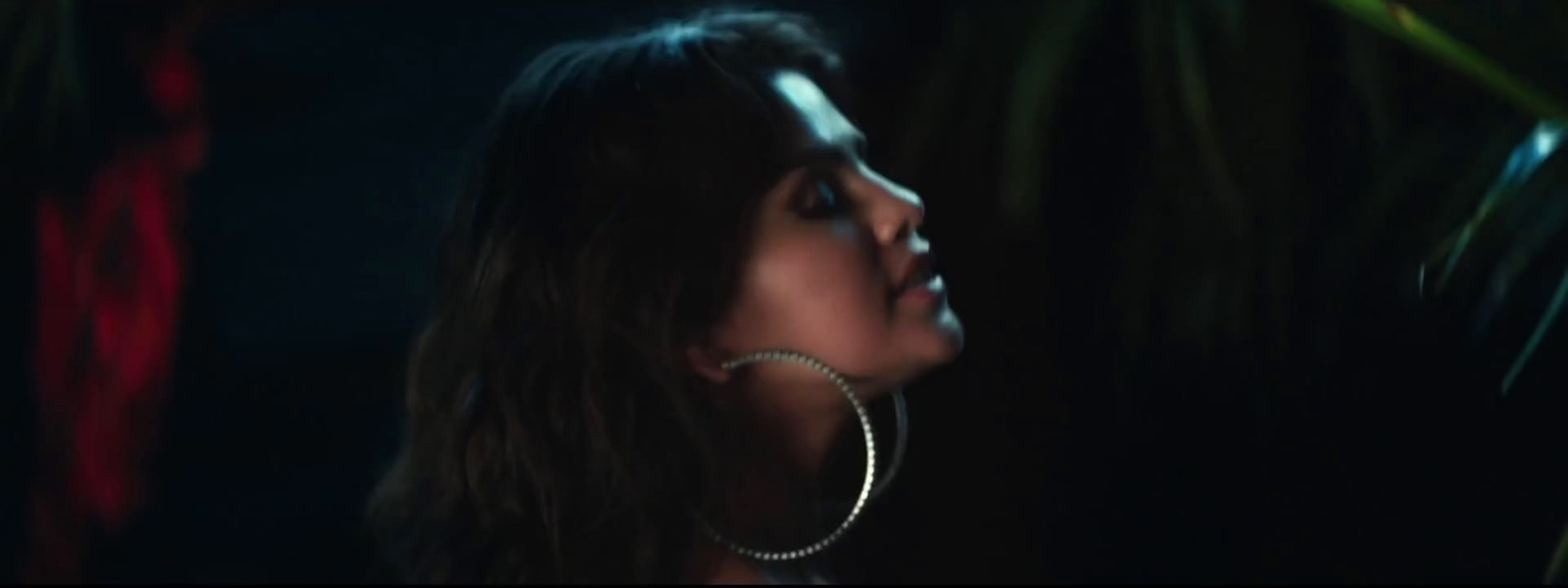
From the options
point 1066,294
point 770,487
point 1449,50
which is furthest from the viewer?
point 1066,294

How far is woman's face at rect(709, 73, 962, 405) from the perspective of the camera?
0.72 meters

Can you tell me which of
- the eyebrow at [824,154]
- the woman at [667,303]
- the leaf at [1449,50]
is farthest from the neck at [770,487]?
the leaf at [1449,50]

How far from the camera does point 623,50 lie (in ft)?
2.43

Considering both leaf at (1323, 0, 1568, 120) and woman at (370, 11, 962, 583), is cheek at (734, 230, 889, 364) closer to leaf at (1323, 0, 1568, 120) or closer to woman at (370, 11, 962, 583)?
woman at (370, 11, 962, 583)

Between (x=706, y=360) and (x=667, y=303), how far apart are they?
0.03 metres

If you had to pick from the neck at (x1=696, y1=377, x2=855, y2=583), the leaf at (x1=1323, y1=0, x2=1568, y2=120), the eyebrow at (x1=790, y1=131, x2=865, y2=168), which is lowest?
the neck at (x1=696, y1=377, x2=855, y2=583)

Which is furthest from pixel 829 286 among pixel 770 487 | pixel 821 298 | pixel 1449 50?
pixel 1449 50

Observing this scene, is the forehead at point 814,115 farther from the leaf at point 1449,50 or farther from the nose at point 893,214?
the leaf at point 1449,50

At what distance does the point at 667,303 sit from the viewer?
746mm

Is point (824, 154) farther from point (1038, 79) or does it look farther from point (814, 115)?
point (1038, 79)

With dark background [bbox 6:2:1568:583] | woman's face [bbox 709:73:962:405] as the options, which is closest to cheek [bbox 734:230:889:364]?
woman's face [bbox 709:73:962:405]

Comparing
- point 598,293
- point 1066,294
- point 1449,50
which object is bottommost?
point 1066,294

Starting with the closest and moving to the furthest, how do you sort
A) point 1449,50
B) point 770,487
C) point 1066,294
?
point 1449,50, point 770,487, point 1066,294

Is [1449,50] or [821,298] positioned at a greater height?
[1449,50]
